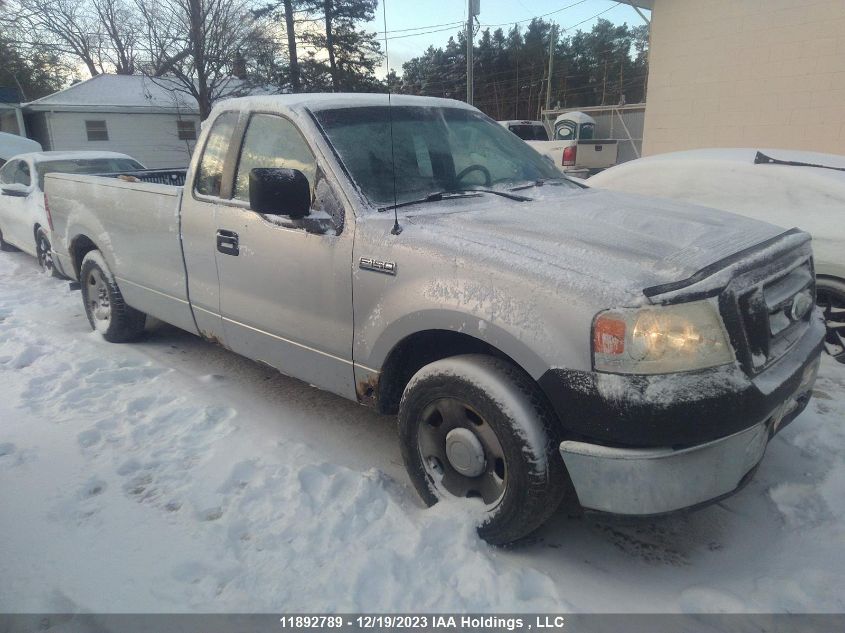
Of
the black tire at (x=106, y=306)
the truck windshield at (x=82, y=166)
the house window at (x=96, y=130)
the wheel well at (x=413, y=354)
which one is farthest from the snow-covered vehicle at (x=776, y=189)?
the house window at (x=96, y=130)

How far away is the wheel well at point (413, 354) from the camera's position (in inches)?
112

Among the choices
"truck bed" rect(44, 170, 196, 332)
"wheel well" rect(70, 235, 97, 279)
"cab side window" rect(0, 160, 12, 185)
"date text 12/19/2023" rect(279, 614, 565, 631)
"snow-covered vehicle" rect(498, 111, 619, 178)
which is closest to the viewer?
"date text 12/19/2023" rect(279, 614, 565, 631)

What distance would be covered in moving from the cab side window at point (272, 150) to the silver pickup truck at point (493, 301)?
13mm

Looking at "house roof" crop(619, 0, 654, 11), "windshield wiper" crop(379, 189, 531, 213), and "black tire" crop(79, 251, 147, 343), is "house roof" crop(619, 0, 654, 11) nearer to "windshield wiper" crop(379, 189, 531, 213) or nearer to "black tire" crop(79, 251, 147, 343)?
"windshield wiper" crop(379, 189, 531, 213)

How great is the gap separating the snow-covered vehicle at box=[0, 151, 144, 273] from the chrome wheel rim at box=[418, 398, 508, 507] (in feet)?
22.4

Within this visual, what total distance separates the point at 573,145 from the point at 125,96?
848 inches

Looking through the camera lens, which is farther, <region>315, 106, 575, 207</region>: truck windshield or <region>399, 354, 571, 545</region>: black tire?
<region>315, 106, 575, 207</region>: truck windshield

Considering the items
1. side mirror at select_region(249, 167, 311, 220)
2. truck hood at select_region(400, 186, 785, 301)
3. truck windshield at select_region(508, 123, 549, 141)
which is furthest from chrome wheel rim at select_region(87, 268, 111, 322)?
truck windshield at select_region(508, 123, 549, 141)

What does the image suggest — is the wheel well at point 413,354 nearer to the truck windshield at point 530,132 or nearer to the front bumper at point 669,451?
the front bumper at point 669,451

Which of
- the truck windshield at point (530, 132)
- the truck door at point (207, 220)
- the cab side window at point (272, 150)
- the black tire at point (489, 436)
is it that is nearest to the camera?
the black tire at point (489, 436)

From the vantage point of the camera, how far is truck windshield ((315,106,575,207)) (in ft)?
10.8

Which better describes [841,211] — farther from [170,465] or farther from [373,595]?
[170,465]

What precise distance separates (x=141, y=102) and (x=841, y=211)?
29.1 metres

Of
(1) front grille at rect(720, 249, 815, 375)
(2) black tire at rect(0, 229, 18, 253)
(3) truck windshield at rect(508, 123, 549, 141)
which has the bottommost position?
(2) black tire at rect(0, 229, 18, 253)
